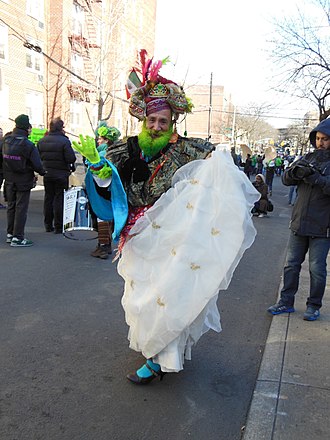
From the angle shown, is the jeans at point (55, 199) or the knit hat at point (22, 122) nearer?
the knit hat at point (22, 122)

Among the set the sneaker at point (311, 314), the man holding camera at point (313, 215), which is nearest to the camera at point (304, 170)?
the man holding camera at point (313, 215)

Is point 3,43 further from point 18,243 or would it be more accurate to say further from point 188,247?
point 188,247

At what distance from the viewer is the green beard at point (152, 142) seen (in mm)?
2832

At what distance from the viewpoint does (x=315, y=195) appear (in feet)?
12.9

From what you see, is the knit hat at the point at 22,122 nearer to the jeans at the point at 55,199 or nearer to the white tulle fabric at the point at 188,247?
the jeans at the point at 55,199

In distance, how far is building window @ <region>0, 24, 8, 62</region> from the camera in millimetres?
19562

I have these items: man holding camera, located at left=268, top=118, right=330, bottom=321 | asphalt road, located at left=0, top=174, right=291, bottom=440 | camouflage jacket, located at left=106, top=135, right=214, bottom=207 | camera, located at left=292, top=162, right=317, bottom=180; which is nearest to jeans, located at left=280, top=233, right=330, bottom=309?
man holding camera, located at left=268, top=118, right=330, bottom=321

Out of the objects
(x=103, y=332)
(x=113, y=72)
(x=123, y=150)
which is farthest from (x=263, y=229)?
(x=113, y=72)

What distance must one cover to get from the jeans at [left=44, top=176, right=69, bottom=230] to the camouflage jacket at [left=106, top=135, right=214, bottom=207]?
16.3 feet

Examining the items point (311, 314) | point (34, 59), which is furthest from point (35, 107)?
point (311, 314)

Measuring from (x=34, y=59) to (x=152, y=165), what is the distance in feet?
71.8

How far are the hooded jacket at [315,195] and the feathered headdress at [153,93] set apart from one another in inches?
57.1

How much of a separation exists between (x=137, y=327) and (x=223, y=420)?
2.54ft

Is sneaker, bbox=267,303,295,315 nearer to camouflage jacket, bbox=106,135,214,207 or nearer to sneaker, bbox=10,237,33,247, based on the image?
camouflage jacket, bbox=106,135,214,207
